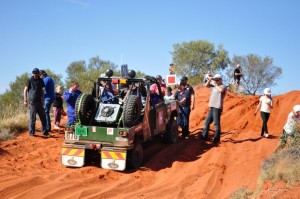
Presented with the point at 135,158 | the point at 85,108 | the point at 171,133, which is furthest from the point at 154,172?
the point at 171,133

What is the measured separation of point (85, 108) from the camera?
923 centimetres

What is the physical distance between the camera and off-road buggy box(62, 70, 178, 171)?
8.63m

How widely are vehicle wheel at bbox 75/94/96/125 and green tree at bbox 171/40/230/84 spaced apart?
35.7m

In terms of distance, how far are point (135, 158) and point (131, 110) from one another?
116 centimetres

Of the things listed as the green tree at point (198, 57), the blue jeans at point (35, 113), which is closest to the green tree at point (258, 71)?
the green tree at point (198, 57)

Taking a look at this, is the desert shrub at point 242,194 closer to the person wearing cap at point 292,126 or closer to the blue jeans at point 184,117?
the person wearing cap at point 292,126

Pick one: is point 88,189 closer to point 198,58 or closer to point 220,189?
point 220,189

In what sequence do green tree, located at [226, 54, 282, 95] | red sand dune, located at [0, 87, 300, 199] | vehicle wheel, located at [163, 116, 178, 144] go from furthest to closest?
green tree, located at [226, 54, 282, 95] → vehicle wheel, located at [163, 116, 178, 144] → red sand dune, located at [0, 87, 300, 199]

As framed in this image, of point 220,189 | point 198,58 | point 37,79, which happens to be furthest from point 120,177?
point 198,58

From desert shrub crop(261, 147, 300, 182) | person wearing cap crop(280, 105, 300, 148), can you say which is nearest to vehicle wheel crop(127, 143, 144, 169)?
desert shrub crop(261, 147, 300, 182)

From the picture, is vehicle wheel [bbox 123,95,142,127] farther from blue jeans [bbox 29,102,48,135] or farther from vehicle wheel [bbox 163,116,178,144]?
blue jeans [bbox 29,102,48,135]

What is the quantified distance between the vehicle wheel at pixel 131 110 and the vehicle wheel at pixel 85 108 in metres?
1.03

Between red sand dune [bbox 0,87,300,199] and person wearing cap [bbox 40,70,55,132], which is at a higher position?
person wearing cap [bbox 40,70,55,132]

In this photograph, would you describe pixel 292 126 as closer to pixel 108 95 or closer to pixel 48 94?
pixel 108 95
